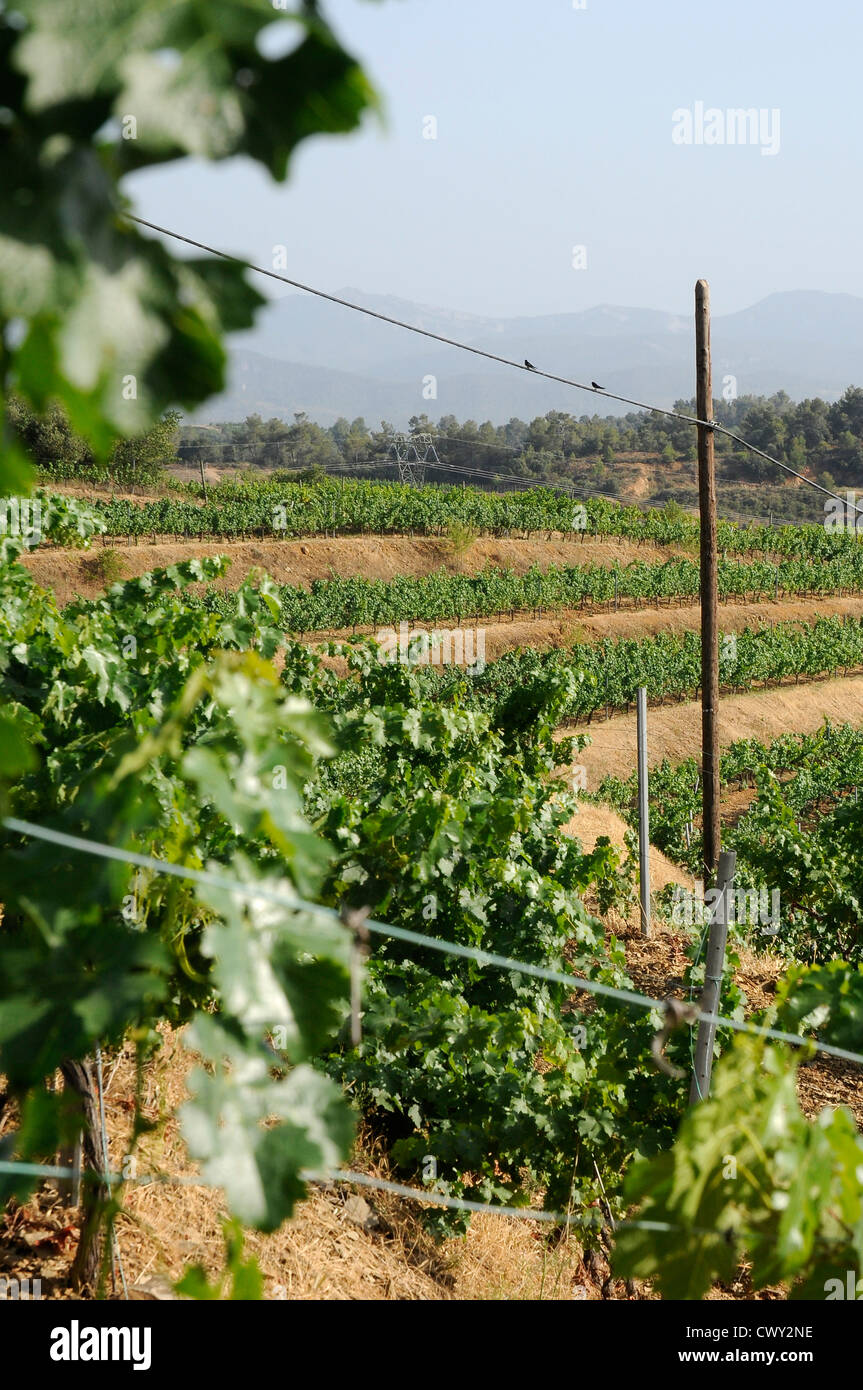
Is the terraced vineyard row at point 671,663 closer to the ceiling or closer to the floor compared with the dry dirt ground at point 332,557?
closer to the floor

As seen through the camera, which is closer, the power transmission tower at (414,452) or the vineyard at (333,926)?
the vineyard at (333,926)

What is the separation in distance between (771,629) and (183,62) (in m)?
32.3

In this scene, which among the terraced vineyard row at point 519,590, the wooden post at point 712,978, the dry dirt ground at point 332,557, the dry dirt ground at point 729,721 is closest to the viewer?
the wooden post at point 712,978

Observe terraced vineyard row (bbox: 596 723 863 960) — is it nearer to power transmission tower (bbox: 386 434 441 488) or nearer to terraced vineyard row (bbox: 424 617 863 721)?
terraced vineyard row (bbox: 424 617 863 721)

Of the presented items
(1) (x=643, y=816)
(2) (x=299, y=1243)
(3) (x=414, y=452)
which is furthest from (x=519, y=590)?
(3) (x=414, y=452)

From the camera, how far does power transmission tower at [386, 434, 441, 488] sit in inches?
2940

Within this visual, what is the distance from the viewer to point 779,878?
29.9ft

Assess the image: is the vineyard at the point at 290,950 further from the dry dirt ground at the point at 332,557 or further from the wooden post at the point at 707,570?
the dry dirt ground at the point at 332,557

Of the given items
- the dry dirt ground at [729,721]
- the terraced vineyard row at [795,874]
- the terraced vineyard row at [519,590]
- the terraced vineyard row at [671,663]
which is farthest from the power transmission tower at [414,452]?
the terraced vineyard row at [795,874]

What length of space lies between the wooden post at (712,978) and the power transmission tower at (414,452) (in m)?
69.0

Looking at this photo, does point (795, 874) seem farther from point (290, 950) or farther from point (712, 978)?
point (290, 950)

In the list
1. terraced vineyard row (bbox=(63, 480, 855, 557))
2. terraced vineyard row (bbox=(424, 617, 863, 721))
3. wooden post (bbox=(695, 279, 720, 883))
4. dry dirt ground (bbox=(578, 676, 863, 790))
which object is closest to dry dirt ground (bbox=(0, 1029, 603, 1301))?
Answer: wooden post (bbox=(695, 279, 720, 883))

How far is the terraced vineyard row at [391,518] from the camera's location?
3519cm
